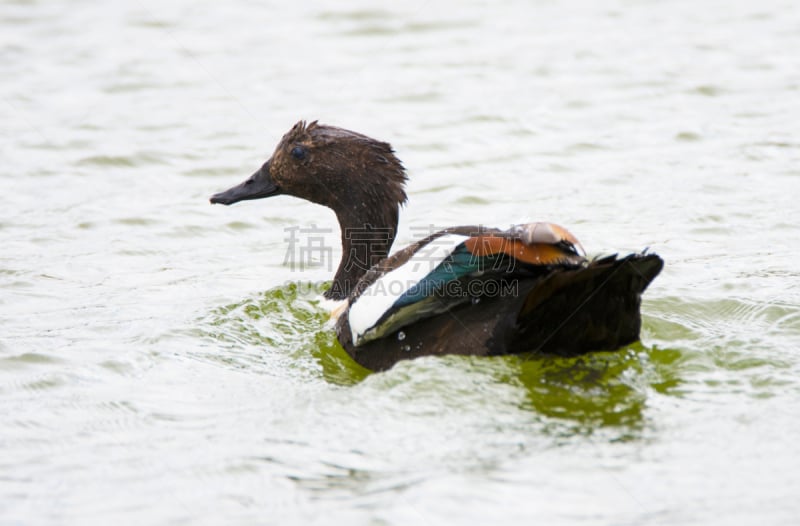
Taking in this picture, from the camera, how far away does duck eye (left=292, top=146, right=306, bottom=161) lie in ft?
22.6

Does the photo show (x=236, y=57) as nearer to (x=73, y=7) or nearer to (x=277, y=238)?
(x=73, y=7)

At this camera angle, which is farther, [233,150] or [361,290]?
[233,150]

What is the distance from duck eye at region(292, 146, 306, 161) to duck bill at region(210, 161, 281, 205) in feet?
1.09

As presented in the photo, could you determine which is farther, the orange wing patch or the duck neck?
the duck neck

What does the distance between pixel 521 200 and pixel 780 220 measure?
2232mm

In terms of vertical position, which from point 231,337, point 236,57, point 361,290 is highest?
point 236,57

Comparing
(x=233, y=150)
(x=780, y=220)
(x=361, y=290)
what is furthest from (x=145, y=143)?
(x=780, y=220)

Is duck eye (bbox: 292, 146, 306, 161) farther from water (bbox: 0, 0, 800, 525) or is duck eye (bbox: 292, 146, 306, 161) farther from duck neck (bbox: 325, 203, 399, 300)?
water (bbox: 0, 0, 800, 525)

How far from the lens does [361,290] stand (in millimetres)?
6062

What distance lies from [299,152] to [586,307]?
2.65 metres

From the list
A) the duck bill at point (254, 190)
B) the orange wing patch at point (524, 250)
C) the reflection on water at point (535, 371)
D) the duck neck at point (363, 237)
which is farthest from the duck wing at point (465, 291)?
the duck bill at point (254, 190)

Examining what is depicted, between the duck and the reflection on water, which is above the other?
the duck

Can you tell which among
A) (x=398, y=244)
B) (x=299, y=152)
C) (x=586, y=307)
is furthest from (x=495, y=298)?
(x=398, y=244)

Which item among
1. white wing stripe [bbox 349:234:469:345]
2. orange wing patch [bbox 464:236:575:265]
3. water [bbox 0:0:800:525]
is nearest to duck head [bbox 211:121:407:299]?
water [bbox 0:0:800:525]
